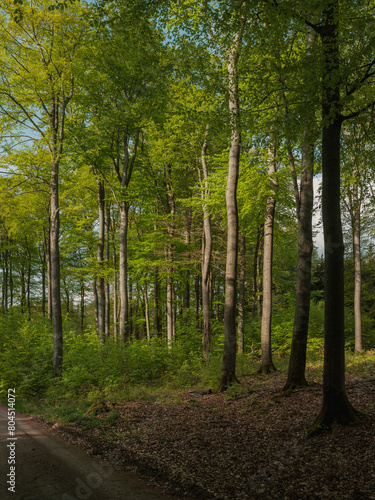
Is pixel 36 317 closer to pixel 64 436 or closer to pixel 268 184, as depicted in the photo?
pixel 64 436

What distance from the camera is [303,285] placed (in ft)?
26.2

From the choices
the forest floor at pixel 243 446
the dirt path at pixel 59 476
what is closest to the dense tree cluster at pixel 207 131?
the forest floor at pixel 243 446

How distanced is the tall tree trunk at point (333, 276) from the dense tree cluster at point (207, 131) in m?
0.02

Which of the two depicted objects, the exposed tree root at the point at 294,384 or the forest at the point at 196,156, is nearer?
the forest at the point at 196,156

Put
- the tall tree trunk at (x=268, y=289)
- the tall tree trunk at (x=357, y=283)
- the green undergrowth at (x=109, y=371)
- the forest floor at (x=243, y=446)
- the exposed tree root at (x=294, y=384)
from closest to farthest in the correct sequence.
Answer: the forest floor at (x=243, y=446)
the exposed tree root at (x=294, y=384)
the green undergrowth at (x=109, y=371)
the tall tree trunk at (x=268, y=289)
the tall tree trunk at (x=357, y=283)

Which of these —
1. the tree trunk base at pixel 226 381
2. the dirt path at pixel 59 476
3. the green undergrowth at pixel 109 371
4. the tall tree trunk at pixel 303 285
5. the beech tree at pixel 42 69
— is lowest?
the green undergrowth at pixel 109 371

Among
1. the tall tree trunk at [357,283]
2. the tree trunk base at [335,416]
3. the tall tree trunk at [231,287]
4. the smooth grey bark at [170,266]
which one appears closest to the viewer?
the tree trunk base at [335,416]

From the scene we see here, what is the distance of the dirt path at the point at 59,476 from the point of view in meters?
4.13

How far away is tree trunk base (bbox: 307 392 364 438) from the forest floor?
0.13m

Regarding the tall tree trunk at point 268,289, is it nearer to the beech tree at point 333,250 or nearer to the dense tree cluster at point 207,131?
the dense tree cluster at point 207,131

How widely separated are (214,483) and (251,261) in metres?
21.2

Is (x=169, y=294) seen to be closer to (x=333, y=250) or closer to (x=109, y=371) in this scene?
(x=109, y=371)

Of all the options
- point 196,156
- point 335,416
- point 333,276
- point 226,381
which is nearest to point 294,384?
point 226,381

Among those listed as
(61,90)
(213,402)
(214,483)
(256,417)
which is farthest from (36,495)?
(61,90)
